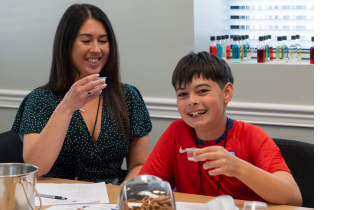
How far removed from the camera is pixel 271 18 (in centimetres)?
238

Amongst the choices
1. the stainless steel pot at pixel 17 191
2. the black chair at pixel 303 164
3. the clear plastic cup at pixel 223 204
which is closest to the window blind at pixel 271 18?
the black chair at pixel 303 164

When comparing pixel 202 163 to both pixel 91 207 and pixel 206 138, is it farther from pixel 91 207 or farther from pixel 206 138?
pixel 91 207

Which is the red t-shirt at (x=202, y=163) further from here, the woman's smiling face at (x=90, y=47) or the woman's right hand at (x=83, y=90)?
the woman's smiling face at (x=90, y=47)

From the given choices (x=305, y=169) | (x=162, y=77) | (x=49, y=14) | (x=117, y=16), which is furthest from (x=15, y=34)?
(x=305, y=169)

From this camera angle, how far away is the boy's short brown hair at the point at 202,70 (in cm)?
142

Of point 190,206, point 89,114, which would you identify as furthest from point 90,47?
point 190,206

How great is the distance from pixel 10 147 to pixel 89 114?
1.26 feet

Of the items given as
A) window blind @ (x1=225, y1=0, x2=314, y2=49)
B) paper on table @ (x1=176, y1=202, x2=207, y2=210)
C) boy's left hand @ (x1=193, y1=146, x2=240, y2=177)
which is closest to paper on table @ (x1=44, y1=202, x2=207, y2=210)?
paper on table @ (x1=176, y1=202, x2=207, y2=210)

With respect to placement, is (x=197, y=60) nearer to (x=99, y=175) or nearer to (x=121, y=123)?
(x=121, y=123)

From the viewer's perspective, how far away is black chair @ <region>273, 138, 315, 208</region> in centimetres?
145

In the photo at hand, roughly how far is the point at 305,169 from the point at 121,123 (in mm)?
815

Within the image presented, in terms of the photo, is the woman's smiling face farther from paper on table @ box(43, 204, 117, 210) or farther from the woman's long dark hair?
paper on table @ box(43, 204, 117, 210)

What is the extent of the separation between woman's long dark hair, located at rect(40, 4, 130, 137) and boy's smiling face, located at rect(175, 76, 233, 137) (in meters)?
0.43
